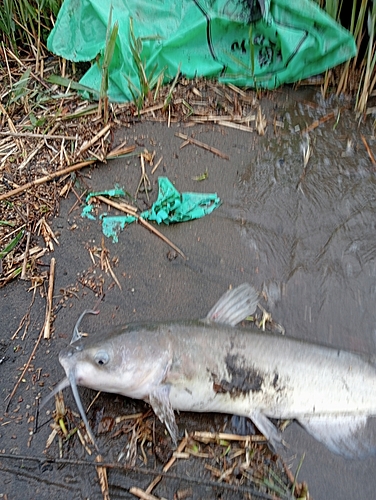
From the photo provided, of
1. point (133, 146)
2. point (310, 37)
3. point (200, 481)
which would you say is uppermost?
point (310, 37)

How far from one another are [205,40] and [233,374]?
2616 mm

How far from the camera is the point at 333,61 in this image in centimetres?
345

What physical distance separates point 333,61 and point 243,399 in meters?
2.66

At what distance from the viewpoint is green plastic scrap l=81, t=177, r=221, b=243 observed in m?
2.85

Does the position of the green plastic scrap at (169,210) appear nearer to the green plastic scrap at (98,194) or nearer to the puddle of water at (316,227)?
the green plastic scrap at (98,194)

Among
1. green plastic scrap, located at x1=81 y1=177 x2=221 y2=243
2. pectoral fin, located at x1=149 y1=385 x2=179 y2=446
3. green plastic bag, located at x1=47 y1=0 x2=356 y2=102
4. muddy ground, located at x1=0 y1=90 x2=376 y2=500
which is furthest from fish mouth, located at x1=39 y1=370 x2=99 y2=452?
green plastic bag, located at x1=47 y1=0 x2=356 y2=102

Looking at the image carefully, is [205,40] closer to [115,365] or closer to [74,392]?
[115,365]

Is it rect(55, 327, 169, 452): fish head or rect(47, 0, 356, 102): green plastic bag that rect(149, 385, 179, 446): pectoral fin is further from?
rect(47, 0, 356, 102): green plastic bag

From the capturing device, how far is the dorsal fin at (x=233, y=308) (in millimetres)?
2256

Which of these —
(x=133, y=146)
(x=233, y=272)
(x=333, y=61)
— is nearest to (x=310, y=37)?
(x=333, y=61)

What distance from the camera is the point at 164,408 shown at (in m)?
2.03

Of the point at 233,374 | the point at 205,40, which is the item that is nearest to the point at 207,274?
the point at 233,374

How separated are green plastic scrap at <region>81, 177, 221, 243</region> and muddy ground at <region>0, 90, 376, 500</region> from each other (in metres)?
0.05

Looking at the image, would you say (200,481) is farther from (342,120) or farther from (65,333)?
(342,120)
